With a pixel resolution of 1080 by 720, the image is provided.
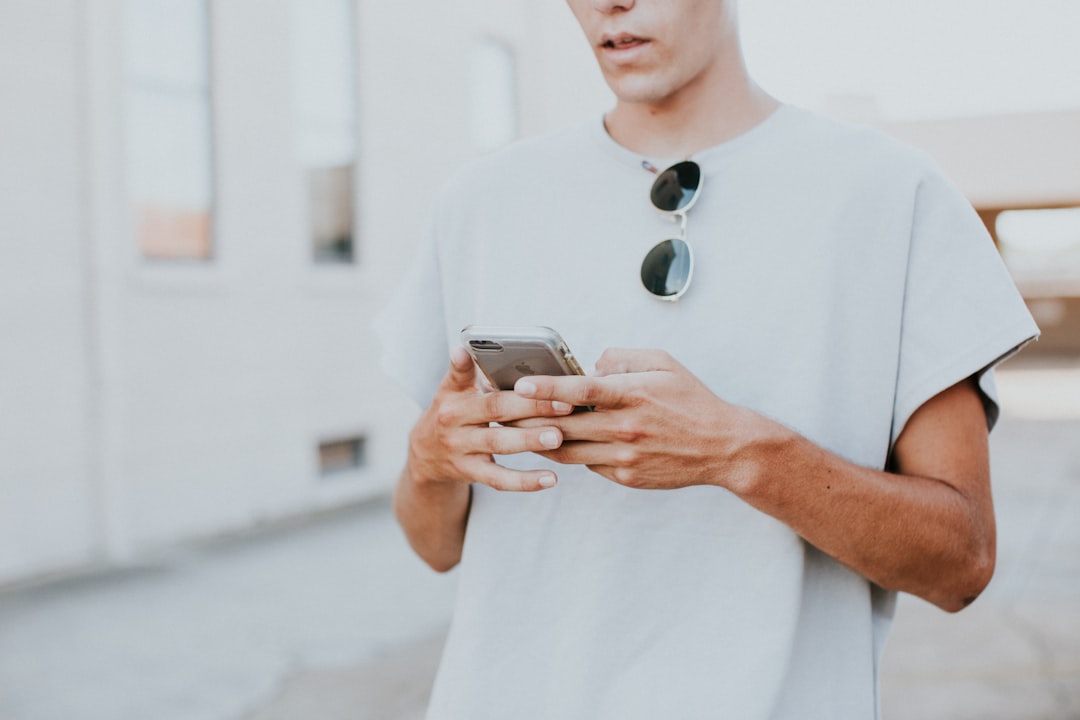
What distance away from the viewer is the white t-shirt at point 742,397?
117 cm

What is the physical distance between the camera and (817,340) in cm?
119

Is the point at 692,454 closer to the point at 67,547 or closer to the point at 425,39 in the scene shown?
the point at 67,547

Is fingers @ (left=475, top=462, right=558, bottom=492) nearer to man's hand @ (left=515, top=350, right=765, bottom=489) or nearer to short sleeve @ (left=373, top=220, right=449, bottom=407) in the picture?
man's hand @ (left=515, top=350, right=765, bottom=489)

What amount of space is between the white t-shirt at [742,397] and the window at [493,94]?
836 cm

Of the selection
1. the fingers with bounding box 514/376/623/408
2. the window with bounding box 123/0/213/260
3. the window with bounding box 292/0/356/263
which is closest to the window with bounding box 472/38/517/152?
the window with bounding box 292/0/356/263

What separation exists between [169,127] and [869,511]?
20.3ft

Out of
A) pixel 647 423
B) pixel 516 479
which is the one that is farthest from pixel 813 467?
pixel 516 479

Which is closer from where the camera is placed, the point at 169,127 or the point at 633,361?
the point at 633,361

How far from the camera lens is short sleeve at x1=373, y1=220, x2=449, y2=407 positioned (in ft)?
4.56

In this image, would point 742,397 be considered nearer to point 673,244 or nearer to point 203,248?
point 673,244

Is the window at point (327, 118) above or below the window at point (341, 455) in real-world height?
above

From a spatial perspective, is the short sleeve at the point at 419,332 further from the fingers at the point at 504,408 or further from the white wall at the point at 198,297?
the white wall at the point at 198,297

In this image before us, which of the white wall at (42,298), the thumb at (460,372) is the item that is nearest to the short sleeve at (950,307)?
the thumb at (460,372)

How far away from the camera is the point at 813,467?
1.10 m
